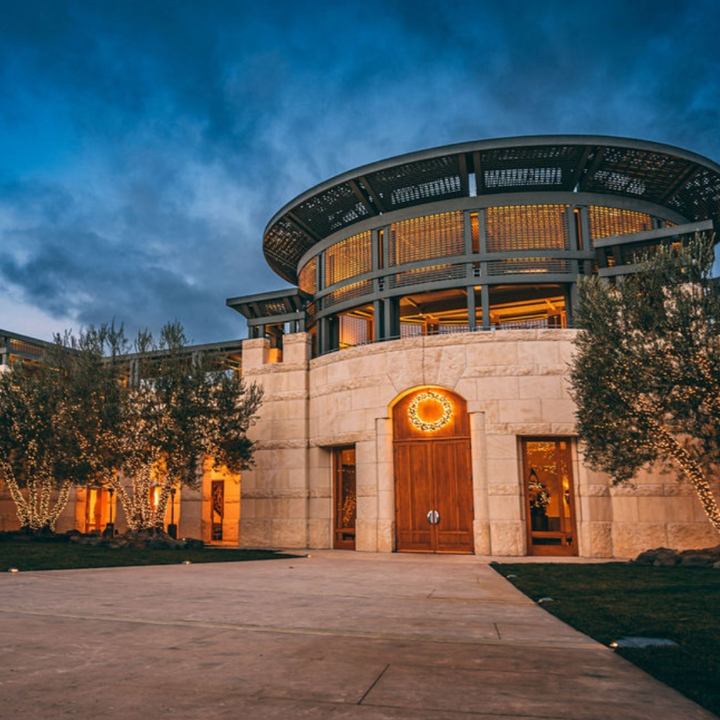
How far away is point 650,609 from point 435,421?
15.1m

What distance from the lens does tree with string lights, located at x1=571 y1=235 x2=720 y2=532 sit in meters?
18.3

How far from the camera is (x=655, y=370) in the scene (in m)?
18.6

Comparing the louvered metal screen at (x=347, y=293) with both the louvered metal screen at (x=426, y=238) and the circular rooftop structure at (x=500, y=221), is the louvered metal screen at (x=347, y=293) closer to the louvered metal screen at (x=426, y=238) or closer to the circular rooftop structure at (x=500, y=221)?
the circular rooftop structure at (x=500, y=221)

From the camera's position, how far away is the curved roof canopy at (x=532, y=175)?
82.6ft

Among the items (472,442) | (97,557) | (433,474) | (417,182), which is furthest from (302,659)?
(417,182)

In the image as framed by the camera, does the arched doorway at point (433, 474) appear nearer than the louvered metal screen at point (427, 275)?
Yes

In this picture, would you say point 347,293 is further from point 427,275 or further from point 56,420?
point 56,420

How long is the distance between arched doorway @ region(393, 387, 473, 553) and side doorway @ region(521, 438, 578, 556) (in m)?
2.18

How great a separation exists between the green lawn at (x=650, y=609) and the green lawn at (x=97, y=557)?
9.02 metres

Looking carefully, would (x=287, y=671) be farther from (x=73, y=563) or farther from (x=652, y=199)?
(x=652, y=199)

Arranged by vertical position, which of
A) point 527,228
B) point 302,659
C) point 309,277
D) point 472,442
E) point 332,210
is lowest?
point 302,659

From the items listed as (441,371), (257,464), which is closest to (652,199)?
(441,371)

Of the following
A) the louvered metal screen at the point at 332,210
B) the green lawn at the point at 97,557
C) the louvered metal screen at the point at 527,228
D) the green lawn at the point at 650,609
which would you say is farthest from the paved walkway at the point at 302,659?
the louvered metal screen at the point at 332,210

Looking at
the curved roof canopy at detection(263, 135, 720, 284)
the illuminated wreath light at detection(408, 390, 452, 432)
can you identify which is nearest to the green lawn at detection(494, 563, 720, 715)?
the illuminated wreath light at detection(408, 390, 452, 432)
